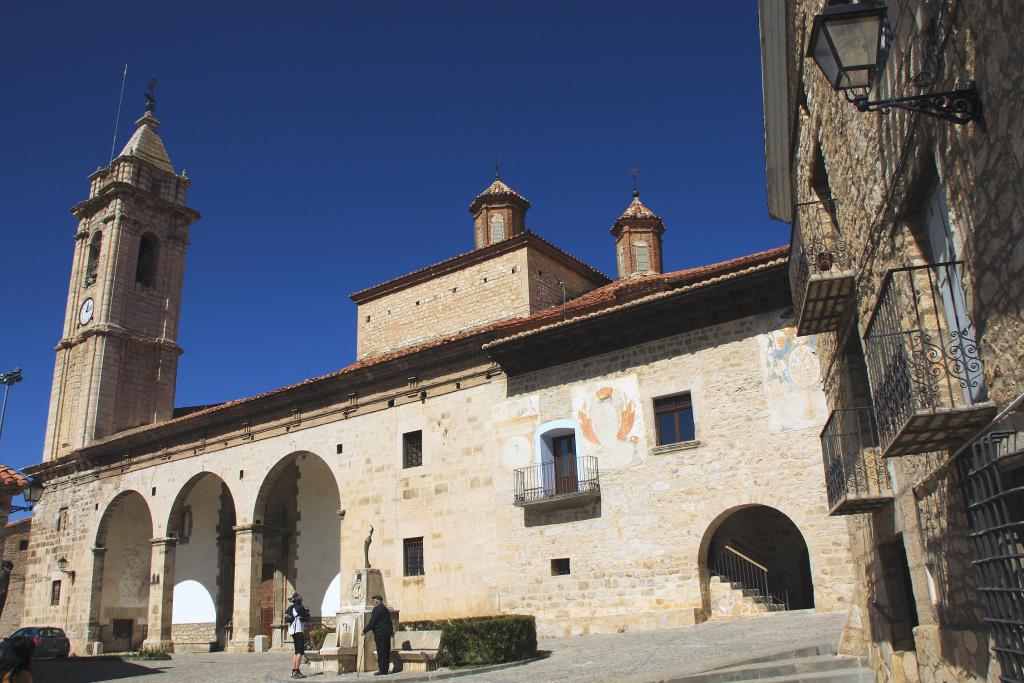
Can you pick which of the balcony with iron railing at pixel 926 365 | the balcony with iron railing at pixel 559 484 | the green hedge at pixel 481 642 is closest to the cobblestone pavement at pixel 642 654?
the green hedge at pixel 481 642

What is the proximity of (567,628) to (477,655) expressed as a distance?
388 centimetres

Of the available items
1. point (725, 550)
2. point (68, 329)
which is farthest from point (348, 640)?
point (68, 329)

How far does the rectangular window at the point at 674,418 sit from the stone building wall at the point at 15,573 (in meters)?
32.0

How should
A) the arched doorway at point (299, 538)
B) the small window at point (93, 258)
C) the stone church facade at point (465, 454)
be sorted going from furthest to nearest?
the small window at point (93, 258)
the arched doorway at point (299, 538)
the stone church facade at point (465, 454)

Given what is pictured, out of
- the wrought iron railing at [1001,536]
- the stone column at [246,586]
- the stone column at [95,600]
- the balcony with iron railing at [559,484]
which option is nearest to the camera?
the wrought iron railing at [1001,536]

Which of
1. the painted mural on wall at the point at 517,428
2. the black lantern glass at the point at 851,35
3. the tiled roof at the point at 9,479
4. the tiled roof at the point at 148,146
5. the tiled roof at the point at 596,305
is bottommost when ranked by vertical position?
the tiled roof at the point at 9,479

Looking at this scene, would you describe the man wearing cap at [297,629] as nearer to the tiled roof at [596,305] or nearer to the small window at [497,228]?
Result: the tiled roof at [596,305]

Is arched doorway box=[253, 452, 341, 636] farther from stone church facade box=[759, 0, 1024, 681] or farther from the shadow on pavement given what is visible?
stone church facade box=[759, 0, 1024, 681]

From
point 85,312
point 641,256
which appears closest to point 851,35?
point 641,256

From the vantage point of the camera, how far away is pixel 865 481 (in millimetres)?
6969

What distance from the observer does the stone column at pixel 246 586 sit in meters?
22.0

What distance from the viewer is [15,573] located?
121 ft

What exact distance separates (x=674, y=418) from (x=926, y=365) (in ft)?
36.7

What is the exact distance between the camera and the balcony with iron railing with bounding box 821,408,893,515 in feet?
21.9
